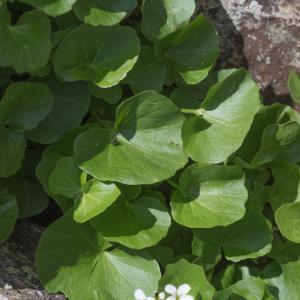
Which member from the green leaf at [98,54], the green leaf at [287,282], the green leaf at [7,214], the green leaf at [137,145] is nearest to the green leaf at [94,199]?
the green leaf at [137,145]

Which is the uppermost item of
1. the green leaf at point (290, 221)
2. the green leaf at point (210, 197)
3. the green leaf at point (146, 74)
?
the green leaf at point (146, 74)

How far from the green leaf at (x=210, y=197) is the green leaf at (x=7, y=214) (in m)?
0.49

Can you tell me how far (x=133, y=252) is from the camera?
6.88 ft

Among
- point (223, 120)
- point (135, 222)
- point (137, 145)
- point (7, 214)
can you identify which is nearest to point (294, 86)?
point (223, 120)

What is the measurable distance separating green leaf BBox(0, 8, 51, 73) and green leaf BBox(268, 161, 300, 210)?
0.88m

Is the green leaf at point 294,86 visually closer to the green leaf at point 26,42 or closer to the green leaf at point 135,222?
the green leaf at point 135,222

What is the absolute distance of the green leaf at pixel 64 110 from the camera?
210 cm

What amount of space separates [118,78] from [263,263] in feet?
3.07

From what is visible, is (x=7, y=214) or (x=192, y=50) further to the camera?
(x=192, y=50)

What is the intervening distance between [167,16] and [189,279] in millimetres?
817

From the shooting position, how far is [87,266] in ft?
6.79

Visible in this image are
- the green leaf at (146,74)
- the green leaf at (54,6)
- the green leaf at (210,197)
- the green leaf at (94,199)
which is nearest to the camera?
the green leaf at (54,6)

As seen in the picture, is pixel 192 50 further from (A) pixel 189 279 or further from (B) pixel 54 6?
(A) pixel 189 279

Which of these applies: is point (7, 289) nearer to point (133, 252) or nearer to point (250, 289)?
point (133, 252)
